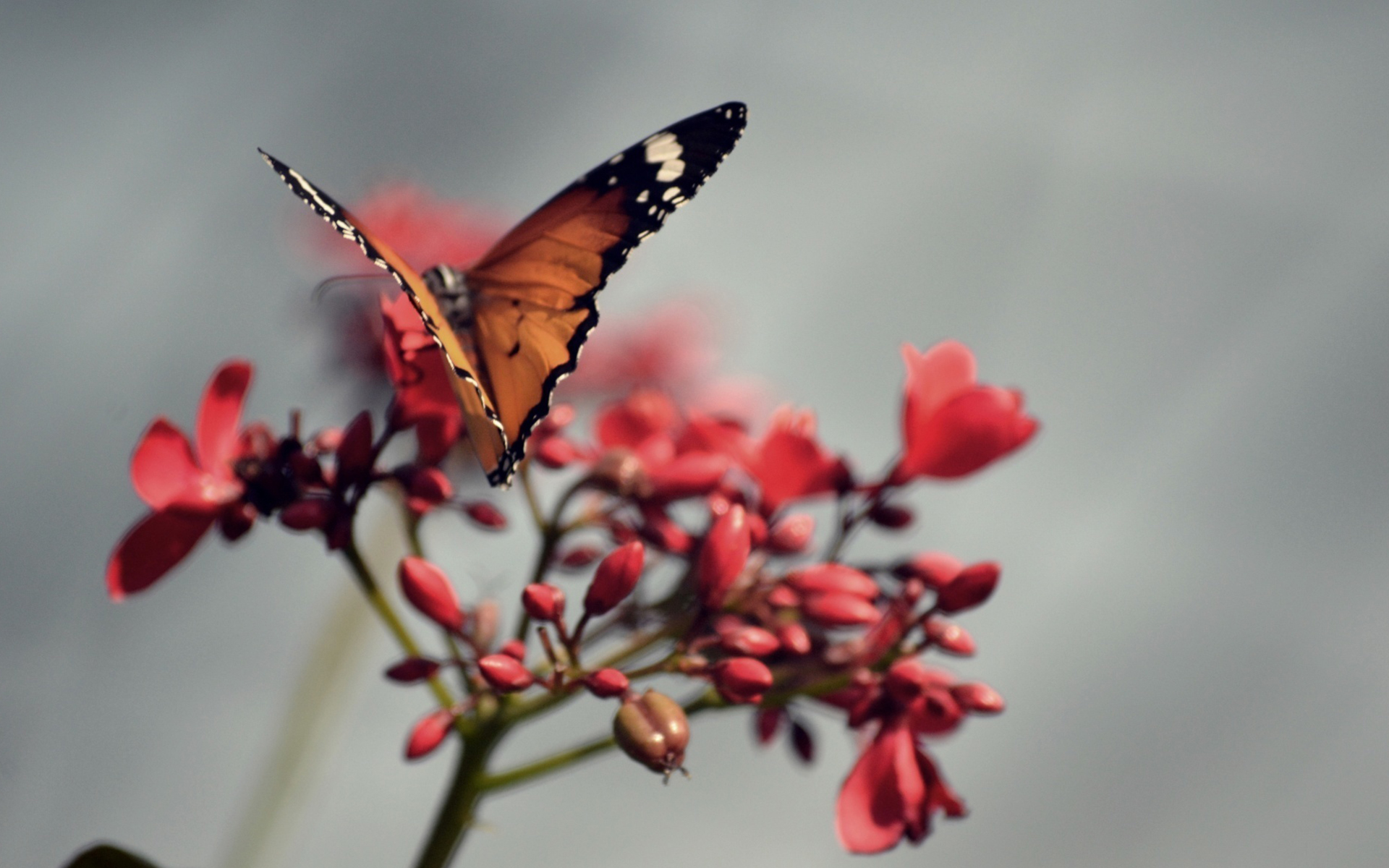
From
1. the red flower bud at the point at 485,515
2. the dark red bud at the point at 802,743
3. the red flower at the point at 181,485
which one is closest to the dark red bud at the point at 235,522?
the red flower at the point at 181,485

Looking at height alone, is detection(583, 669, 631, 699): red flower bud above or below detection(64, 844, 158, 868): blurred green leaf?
below

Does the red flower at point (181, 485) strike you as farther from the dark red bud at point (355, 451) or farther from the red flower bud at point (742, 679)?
the red flower bud at point (742, 679)

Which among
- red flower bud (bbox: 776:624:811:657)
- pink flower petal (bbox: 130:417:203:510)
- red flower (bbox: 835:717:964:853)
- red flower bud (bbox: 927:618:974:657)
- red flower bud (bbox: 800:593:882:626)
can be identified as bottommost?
red flower (bbox: 835:717:964:853)

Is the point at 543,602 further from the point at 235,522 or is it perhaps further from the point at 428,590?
the point at 235,522

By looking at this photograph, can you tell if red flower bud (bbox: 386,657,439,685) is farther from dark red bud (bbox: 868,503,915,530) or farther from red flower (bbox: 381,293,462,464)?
dark red bud (bbox: 868,503,915,530)

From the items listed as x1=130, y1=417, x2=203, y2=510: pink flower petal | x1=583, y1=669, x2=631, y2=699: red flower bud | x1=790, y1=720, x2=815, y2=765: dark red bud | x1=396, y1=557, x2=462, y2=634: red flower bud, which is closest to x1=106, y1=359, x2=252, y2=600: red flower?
x1=130, y1=417, x2=203, y2=510: pink flower petal

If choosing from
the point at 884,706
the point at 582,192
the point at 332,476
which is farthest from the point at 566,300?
the point at 884,706

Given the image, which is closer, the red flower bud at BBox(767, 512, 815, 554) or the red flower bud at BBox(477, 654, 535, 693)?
the red flower bud at BBox(477, 654, 535, 693)

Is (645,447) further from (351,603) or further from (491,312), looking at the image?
(351,603)
